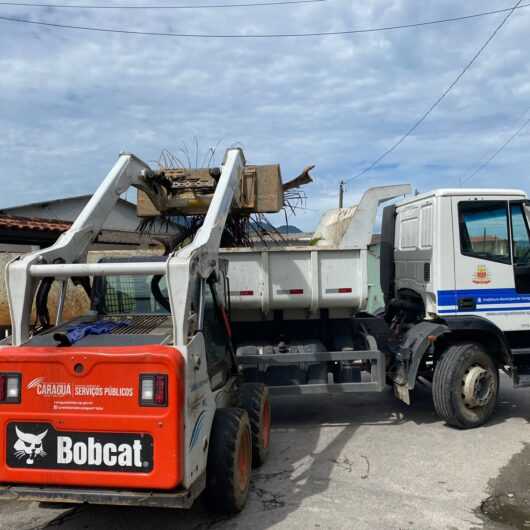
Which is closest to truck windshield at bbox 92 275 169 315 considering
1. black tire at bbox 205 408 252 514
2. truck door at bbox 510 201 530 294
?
black tire at bbox 205 408 252 514

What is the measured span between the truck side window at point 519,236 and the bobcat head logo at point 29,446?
17.5 ft

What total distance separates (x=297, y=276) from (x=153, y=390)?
3165 millimetres

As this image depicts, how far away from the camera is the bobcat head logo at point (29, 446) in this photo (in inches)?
147

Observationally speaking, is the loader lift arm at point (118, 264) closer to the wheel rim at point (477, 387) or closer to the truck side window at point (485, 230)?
the truck side window at point (485, 230)

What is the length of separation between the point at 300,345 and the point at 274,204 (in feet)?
5.81

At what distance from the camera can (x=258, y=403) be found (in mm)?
5223

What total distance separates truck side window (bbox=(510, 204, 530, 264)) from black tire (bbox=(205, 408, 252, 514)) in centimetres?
398

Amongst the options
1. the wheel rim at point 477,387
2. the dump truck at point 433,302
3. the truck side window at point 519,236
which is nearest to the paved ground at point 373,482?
the wheel rim at point 477,387

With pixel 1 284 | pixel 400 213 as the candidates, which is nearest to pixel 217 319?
pixel 400 213

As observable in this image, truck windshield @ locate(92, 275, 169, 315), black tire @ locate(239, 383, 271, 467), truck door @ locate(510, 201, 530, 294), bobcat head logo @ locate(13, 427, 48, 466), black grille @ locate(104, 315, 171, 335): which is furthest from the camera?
truck door @ locate(510, 201, 530, 294)

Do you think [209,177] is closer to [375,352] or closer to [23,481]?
[375,352]

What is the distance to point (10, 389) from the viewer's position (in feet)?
12.5

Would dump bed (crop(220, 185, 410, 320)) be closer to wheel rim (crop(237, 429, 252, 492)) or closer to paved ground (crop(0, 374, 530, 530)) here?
paved ground (crop(0, 374, 530, 530))

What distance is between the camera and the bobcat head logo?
3.74m
